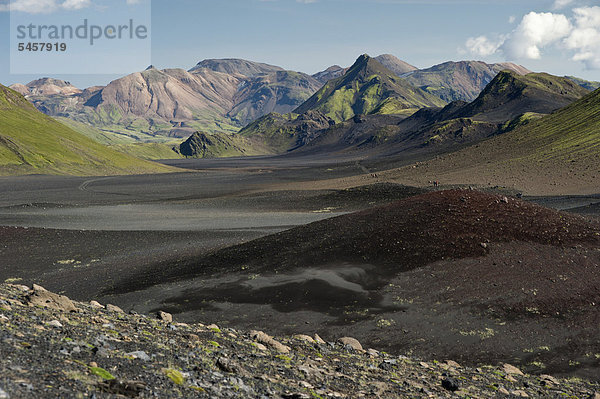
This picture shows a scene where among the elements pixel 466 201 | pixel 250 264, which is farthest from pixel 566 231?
pixel 250 264

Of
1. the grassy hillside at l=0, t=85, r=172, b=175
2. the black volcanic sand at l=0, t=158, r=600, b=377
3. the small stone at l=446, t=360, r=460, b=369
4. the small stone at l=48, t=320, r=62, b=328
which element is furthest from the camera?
the grassy hillside at l=0, t=85, r=172, b=175

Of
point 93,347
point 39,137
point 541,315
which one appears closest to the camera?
point 93,347

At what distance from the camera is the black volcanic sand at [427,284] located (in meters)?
19.2

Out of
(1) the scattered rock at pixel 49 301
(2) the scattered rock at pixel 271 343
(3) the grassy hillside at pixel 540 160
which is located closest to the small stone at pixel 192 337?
(2) the scattered rock at pixel 271 343

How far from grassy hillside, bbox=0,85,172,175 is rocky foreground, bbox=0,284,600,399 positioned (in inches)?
5659

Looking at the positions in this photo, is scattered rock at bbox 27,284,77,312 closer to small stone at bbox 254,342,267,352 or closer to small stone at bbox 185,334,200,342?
small stone at bbox 185,334,200,342

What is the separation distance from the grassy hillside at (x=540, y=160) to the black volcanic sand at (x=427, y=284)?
50.9 meters

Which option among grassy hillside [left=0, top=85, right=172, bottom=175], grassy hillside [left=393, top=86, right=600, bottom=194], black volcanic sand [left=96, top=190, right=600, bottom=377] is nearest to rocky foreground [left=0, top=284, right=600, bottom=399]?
black volcanic sand [left=96, top=190, right=600, bottom=377]

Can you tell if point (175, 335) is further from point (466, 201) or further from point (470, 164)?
point (470, 164)

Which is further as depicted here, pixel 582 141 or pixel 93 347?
pixel 582 141

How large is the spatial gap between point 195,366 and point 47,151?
170845 mm

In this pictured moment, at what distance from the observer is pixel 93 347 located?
412 inches

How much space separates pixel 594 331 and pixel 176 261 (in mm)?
24789

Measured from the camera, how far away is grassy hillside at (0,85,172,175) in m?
146
